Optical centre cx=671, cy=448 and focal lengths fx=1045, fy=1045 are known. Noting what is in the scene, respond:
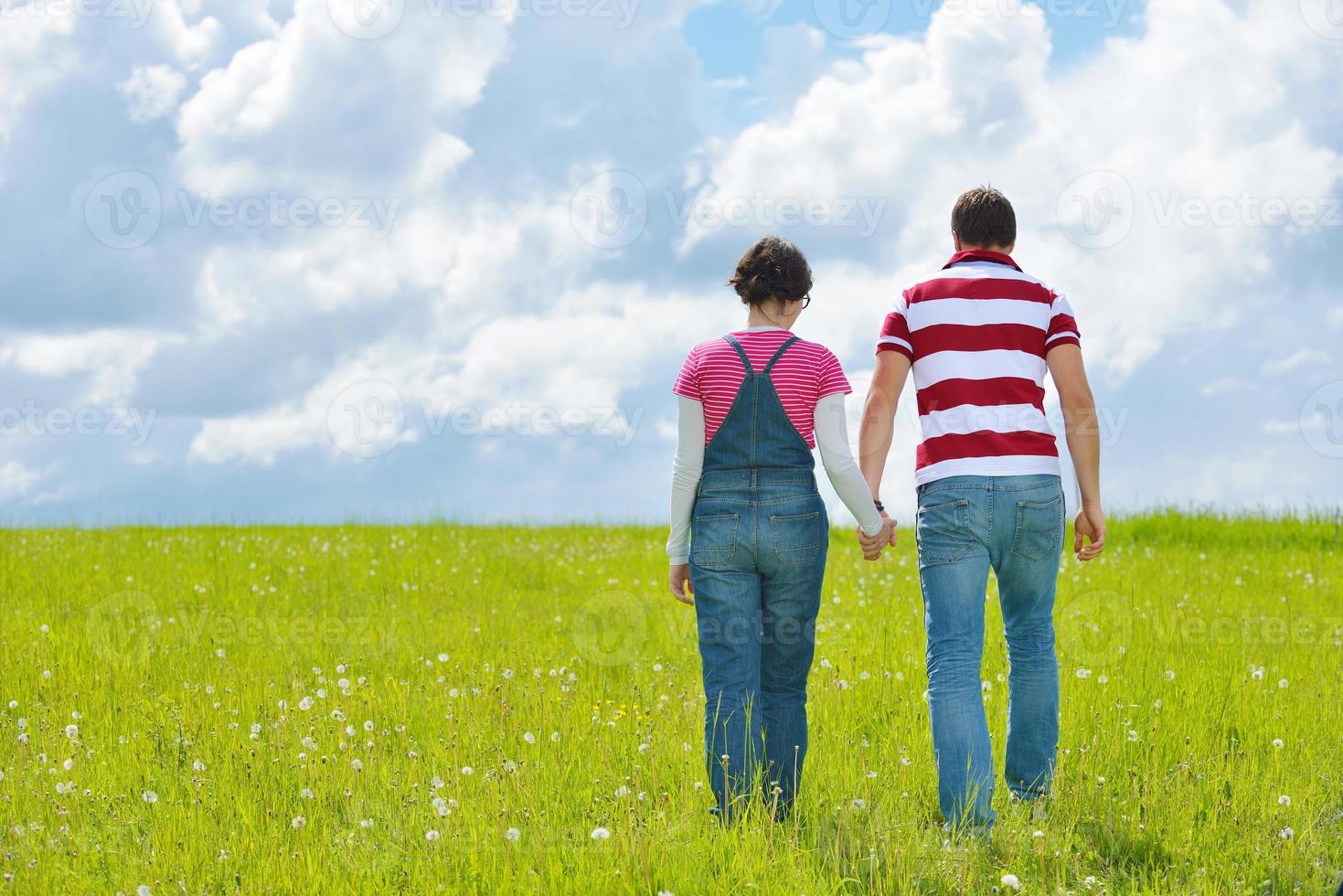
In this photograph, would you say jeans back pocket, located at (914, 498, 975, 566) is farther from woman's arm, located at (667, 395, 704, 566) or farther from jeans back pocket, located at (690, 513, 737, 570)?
woman's arm, located at (667, 395, 704, 566)

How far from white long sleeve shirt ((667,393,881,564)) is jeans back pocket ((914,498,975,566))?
0.92 feet

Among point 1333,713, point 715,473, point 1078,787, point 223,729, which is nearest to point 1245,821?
point 1078,787

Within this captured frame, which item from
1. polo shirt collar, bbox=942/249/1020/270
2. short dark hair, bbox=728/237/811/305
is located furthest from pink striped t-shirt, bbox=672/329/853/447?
polo shirt collar, bbox=942/249/1020/270

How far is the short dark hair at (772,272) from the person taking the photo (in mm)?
4977

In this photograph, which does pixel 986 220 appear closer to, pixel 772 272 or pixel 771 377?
pixel 772 272

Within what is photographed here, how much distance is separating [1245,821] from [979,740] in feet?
5.75

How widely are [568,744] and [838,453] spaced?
290 centimetres

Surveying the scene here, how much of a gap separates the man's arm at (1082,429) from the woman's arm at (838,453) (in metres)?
1.24

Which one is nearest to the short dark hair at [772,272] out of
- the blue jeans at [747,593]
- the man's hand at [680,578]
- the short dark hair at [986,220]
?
the blue jeans at [747,593]

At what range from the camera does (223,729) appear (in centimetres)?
717

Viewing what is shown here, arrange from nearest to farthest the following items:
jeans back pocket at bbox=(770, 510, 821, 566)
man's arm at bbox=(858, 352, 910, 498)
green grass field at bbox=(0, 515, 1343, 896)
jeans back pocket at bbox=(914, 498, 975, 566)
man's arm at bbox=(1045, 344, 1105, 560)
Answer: green grass field at bbox=(0, 515, 1343, 896)
jeans back pocket at bbox=(770, 510, 821, 566)
jeans back pocket at bbox=(914, 498, 975, 566)
man's arm at bbox=(858, 352, 910, 498)
man's arm at bbox=(1045, 344, 1105, 560)

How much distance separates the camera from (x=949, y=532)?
5.04 meters

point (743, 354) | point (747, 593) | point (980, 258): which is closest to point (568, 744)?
point (747, 593)

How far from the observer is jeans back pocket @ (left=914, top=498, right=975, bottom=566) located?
16.4 feet
